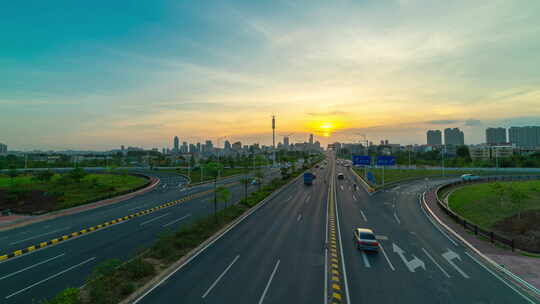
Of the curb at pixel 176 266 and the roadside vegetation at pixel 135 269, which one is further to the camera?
the curb at pixel 176 266

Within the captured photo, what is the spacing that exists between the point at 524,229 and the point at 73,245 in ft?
137

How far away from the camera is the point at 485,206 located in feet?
113

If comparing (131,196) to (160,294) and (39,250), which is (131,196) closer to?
(39,250)

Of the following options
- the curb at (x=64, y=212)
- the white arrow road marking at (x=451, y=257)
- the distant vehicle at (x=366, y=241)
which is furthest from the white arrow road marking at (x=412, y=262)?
the curb at (x=64, y=212)

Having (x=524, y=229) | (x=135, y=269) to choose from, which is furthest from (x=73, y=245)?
(x=524, y=229)

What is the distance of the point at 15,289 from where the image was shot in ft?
45.6

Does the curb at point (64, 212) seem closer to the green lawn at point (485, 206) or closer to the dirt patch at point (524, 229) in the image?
the dirt patch at point (524, 229)

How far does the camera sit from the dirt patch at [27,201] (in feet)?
113

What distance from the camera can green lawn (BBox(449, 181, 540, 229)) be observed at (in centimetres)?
2940

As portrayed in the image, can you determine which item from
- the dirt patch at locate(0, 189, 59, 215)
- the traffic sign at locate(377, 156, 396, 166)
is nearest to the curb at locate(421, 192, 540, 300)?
the traffic sign at locate(377, 156, 396, 166)

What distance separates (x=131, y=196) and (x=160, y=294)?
129ft

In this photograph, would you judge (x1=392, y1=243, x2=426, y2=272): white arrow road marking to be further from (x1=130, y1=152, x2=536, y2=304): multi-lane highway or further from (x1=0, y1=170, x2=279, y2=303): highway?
(x1=0, y1=170, x2=279, y2=303): highway

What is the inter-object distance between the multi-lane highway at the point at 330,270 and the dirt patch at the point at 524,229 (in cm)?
512

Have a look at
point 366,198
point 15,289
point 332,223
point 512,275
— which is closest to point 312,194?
point 366,198
